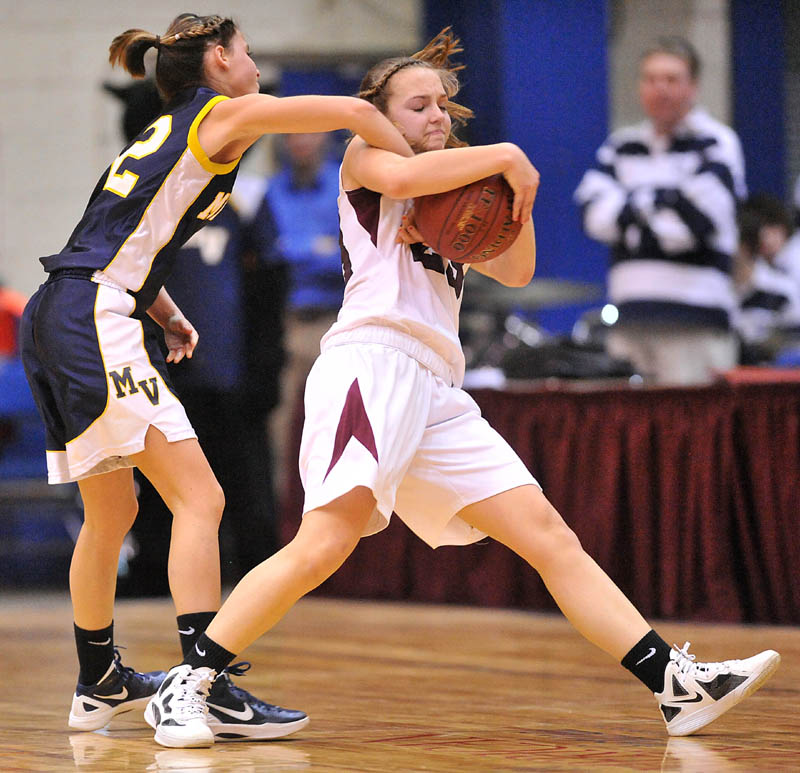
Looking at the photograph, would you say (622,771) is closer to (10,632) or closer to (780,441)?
(780,441)

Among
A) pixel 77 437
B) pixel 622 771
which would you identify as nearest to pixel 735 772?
pixel 622 771

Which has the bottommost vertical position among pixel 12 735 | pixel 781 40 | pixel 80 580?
pixel 12 735

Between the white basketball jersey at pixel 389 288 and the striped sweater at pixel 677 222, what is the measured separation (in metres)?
2.86

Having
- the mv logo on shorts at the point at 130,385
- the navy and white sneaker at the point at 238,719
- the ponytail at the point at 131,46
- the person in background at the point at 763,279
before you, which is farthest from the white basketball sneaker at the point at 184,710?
the person in background at the point at 763,279

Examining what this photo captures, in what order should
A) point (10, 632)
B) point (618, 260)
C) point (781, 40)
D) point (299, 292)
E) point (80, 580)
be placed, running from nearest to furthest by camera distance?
point (80, 580), point (10, 632), point (618, 260), point (299, 292), point (781, 40)

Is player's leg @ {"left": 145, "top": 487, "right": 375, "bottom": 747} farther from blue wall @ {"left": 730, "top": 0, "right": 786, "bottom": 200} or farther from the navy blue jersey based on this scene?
blue wall @ {"left": 730, "top": 0, "right": 786, "bottom": 200}

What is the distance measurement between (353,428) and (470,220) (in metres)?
0.47

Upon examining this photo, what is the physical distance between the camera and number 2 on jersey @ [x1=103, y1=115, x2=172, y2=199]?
2879 mm

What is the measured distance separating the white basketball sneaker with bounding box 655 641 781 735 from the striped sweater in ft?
9.74

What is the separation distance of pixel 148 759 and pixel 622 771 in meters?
0.91

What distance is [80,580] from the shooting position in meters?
2.98

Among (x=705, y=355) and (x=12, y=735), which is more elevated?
(x=705, y=355)

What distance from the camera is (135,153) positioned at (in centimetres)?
291

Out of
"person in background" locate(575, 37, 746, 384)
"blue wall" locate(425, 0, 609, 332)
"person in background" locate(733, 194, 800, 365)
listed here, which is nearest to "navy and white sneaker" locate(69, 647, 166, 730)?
"person in background" locate(575, 37, 746, 384)
